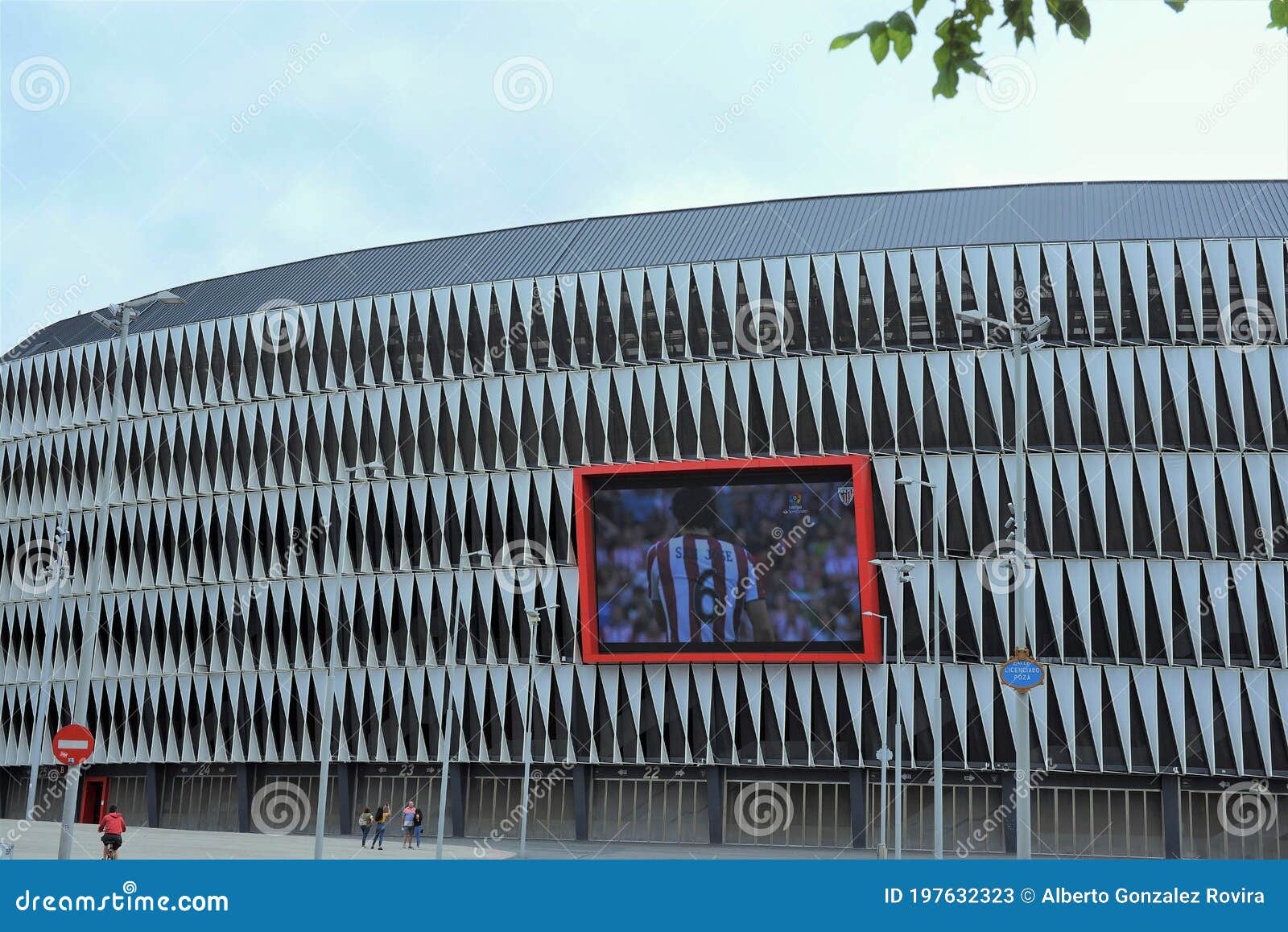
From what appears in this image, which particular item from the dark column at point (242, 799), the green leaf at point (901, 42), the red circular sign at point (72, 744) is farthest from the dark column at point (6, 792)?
the green leaf at point (901, 42)

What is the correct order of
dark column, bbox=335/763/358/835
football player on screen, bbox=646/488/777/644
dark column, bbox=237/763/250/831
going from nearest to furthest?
1. football player on screen, bbox=646/488/777/644
2. dark column, bbox=335/763/358/835
3. dark column, bbox=237/763/250/831

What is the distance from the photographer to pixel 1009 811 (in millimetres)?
57938

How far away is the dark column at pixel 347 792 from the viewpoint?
66562mm

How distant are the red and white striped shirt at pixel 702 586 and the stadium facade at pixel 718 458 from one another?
8.12ft

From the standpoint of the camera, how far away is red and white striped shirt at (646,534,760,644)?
59.1 metres

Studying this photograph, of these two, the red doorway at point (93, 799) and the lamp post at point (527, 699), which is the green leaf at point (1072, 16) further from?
the red doorway at point (93, 799)

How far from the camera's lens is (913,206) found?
218 feet

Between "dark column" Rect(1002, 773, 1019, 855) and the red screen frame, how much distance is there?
7382 mm

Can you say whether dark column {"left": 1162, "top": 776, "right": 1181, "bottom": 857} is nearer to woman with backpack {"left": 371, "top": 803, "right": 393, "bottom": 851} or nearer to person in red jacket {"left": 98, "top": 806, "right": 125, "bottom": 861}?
woman with backpack {"left": 371, "top": 803, "right": 393, "bottom": 851}

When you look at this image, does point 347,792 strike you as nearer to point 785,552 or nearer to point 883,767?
point 785,552

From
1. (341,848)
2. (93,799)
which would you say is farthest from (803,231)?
(93,799)

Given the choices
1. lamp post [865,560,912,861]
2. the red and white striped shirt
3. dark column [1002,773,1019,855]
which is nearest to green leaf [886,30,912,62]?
lamp post [865,560,912,861]

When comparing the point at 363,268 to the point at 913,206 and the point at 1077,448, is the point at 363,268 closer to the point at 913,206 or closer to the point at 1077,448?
the point at 913,206

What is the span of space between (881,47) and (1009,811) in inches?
2131
